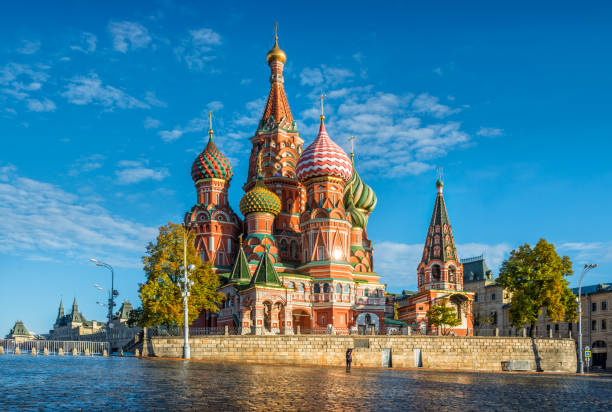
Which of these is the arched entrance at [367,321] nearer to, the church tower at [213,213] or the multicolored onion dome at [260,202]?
the multicolored onion dome at [260,202]

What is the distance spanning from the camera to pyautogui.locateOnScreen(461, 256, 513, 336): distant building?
2982 inches

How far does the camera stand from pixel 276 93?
220 ft

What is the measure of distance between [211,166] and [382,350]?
2980cm

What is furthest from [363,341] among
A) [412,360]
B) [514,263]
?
[514,263]

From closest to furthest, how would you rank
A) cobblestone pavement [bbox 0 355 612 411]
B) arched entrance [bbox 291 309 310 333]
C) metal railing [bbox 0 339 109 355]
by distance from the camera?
cobblestone pavement [bbox 0 355 612 411] < metal railing [bbox 0 339 109 355] < arched entrance [bbox 291 309 310 333]

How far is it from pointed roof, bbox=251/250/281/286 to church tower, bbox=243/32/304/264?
9.29m

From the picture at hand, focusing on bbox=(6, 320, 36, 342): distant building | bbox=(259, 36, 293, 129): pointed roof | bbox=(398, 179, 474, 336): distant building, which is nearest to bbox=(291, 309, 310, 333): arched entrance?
bbox=(398, 179, 474, 336): distant building

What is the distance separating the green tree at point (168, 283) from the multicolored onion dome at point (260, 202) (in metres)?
14.4

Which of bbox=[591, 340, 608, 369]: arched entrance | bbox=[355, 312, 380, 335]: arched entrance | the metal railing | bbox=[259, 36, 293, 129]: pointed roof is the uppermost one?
bbox=[259, 36, 293, 129]: pointed roof

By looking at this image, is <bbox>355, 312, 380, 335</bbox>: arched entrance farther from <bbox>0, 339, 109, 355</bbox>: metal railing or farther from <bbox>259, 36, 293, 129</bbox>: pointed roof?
<bbox>259, 36, 293, 129</bbox>: pointed roof

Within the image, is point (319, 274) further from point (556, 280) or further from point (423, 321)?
point (556, 280)

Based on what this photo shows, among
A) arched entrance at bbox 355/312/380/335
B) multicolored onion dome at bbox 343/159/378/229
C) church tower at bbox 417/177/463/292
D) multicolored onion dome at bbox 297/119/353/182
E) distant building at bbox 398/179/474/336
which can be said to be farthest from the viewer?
multicolored onion dome at bbox 343/159/378/229

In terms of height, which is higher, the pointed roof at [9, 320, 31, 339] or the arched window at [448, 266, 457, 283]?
the arched window at [448, 266, 457, 283]

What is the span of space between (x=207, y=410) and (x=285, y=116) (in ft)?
184
